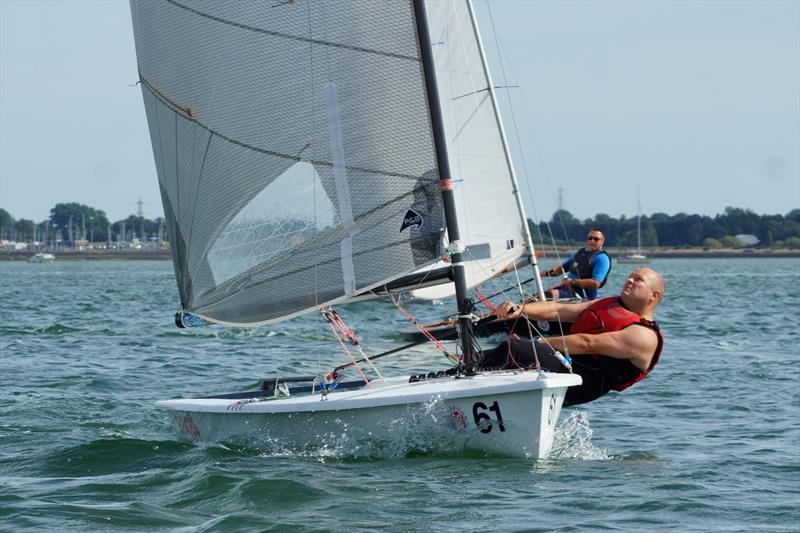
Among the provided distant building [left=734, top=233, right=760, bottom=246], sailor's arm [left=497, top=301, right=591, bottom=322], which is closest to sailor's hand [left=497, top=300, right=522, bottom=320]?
sailor's arm [left=497, top=301, right=591, bottom=322]

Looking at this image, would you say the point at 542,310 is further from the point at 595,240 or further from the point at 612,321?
the point at 595,240

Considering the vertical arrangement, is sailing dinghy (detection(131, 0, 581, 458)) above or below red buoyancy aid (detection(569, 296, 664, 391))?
above

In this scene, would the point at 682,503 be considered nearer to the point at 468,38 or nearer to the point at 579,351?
the point at 579,351

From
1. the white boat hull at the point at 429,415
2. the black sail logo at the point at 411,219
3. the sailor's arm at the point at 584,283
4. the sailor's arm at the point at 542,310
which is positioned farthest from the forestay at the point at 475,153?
the white boat hull at the point at 429,415

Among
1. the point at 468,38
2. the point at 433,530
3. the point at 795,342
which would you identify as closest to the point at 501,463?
the point at 433,530

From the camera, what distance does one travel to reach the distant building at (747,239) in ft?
424

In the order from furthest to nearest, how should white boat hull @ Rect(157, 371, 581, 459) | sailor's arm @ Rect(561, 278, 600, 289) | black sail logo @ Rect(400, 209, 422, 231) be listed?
1. sailor's arm @ Rect(561, 278, 600, 289)
2. black sail logo @ Rect(400, 209, 422, 231)
3. white boat hull @ Rect(157, 371, 581, 459)

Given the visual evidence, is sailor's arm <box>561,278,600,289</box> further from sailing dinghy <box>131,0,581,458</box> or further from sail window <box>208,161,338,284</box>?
sail window <box>208,161,338,284</box>

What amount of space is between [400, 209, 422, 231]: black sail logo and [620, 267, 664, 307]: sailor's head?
59.8 inches

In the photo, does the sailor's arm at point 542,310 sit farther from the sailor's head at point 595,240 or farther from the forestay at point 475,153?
the forestay at point 475,153

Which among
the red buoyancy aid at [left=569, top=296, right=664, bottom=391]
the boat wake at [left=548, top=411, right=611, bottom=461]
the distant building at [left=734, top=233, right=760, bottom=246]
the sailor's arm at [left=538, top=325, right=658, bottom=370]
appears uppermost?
the distant building at [left=734, top=233, right=760, bottom=246]

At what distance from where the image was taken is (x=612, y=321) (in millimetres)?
7863

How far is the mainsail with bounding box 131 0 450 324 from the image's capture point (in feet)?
27.8

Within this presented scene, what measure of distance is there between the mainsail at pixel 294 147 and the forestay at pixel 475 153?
19.6 feet
